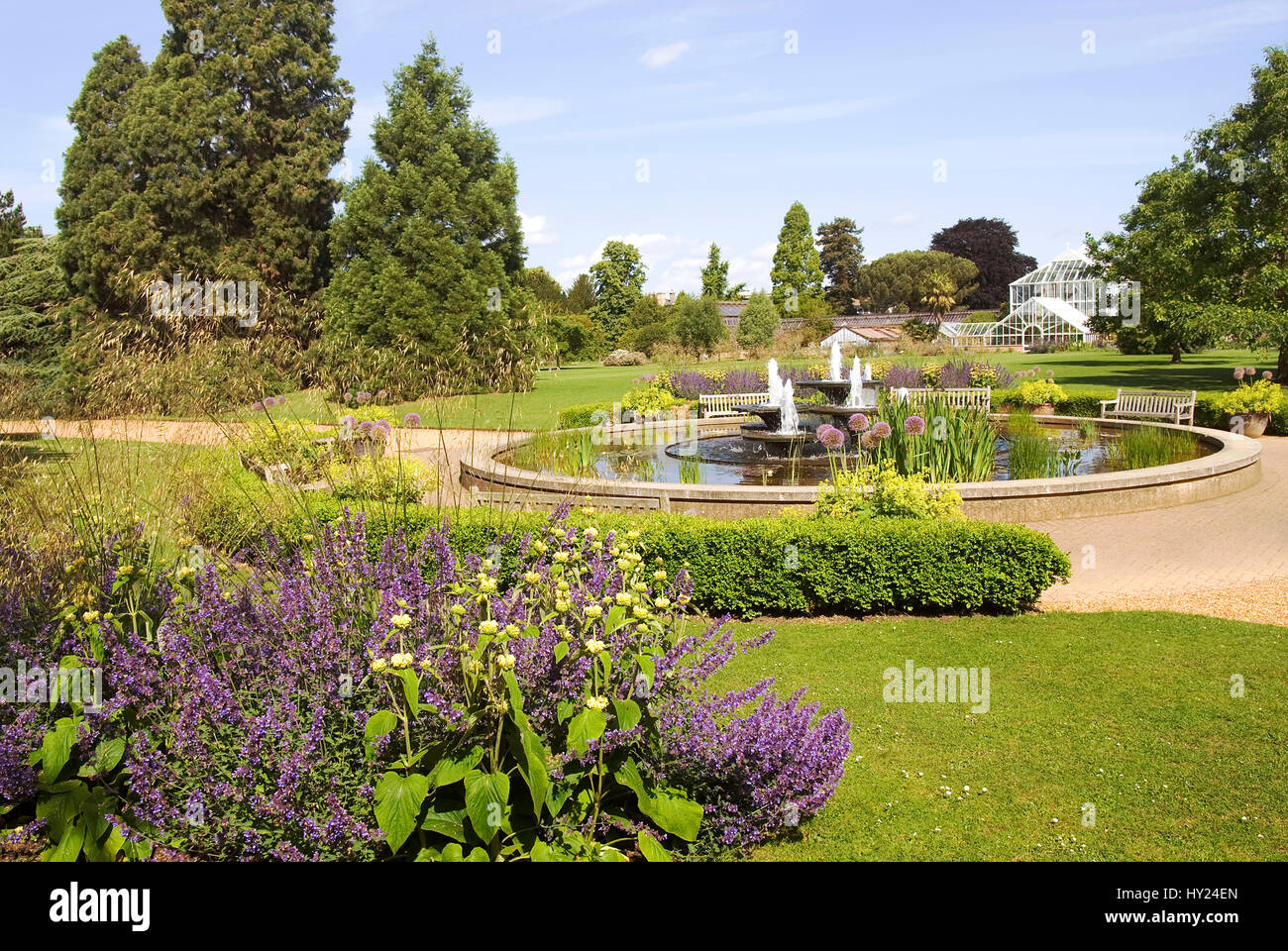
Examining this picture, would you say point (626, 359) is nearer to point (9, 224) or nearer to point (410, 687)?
point (9, 224)

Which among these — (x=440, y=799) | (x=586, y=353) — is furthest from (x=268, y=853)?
(x=586, y=353)

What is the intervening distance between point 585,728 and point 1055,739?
2592 mm

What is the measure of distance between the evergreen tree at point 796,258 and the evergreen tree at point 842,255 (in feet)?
56.0

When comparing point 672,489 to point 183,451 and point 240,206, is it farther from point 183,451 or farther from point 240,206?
point 240,206

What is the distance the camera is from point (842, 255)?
263ft

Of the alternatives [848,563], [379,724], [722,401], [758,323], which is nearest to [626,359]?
[758,323]

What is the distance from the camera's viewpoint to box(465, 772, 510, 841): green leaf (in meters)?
2.56

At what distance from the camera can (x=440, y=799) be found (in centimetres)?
287

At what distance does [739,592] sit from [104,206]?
87.1ft

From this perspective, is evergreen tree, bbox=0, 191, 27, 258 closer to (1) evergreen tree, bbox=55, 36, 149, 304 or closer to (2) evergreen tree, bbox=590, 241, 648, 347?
(1) evergreen tree, bbox=55, 36, 149, 304

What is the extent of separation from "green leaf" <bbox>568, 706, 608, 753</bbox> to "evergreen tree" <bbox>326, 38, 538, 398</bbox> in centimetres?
2261

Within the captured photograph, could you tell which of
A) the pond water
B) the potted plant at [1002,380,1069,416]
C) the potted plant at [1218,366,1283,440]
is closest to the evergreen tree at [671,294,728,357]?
the potted plant at [1002,380,1069,416]

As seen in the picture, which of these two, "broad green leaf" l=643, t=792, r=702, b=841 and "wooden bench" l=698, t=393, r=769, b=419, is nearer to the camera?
"broad green leaf" l=643, t=792, r=702, b=841

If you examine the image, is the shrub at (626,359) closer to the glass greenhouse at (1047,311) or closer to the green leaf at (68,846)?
the glass greenhouse at (1047,311)
